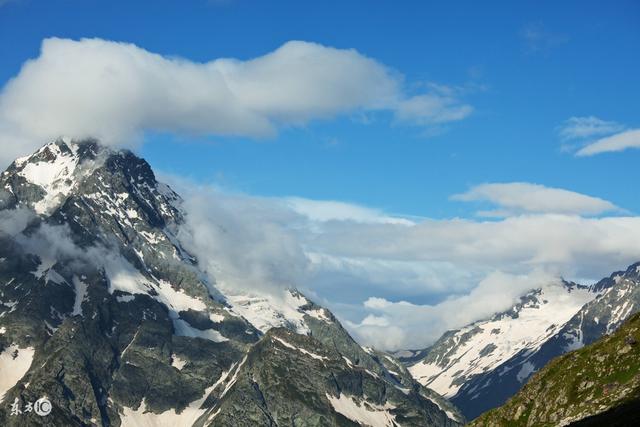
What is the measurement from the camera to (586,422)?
194625 millimetres

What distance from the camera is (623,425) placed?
158750 millimetres

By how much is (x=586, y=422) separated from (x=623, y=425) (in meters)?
37.0

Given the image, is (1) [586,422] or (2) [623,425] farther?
(1) [586,422]
